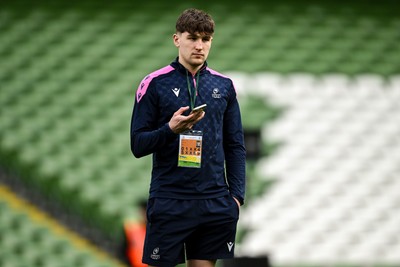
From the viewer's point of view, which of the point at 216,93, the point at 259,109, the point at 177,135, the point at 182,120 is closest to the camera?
the point at 182,120

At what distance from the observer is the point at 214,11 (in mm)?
8594

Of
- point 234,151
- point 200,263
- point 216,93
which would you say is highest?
point 216,93

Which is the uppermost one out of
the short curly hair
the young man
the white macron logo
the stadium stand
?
the short curly hair

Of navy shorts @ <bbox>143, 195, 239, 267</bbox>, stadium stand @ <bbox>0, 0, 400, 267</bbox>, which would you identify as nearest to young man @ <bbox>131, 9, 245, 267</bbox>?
navy shorts @ <bbox>143, 195, 239, 267</bbox>

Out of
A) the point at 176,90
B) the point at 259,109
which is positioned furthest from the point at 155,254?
the point at 259,109

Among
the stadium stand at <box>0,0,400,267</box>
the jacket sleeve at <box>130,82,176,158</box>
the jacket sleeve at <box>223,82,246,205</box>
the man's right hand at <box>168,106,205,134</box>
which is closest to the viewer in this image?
the man's right hand at <box>168,106,205,134</box>

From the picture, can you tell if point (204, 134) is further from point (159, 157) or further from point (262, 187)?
point (262, 187)

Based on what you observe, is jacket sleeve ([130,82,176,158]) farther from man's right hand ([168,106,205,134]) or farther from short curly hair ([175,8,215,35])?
short curly hair ([175,8,215,35])

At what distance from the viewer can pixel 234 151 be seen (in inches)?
110

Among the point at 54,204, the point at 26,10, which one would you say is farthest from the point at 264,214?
the point at 26,10

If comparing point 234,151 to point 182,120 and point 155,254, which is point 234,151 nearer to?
point 182,120

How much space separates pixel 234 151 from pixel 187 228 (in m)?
0.35

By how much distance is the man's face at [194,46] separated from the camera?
8.72 ft

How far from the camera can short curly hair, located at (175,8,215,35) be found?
104 inches
